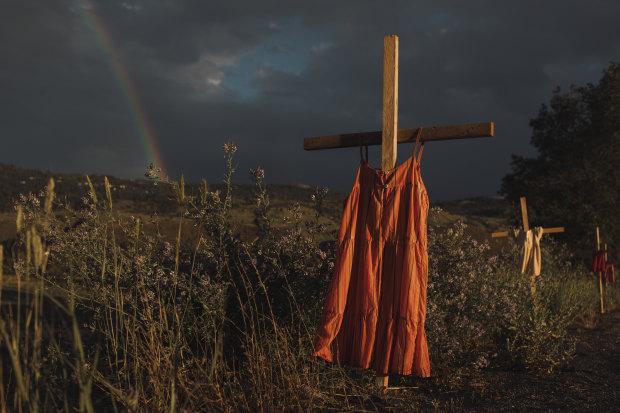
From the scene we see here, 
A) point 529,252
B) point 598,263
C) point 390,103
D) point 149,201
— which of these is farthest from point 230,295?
point 149,201

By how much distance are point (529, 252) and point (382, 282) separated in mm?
5474

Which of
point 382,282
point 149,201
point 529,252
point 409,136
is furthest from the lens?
point 149,201

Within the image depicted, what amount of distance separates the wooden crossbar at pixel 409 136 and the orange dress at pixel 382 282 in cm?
25

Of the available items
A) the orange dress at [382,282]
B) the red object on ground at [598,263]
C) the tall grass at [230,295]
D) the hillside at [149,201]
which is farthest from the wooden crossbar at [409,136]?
the hillside at [149,201]

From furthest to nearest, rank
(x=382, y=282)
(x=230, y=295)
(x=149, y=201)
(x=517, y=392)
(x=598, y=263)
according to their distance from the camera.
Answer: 1. (x=149, y=201)
2. (x=598, y=263)
3. (x=230, y=295)
4. (x=517, y=392)
5. (x=382, y=282)

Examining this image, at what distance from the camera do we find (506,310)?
608 cm

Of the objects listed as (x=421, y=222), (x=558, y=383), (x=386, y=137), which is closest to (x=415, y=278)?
(x=421, y=222)

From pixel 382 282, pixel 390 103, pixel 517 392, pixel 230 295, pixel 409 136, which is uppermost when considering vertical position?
pixel 390 103

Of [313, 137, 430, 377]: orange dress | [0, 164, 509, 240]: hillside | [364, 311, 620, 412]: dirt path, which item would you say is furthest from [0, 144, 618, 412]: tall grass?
[0, 164, 509, 240]: hillside

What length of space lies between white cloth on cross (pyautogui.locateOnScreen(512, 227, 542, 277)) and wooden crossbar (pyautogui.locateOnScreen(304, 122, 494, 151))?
194 inches

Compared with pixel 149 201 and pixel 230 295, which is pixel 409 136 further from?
pixel 149 201

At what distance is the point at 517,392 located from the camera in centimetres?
471

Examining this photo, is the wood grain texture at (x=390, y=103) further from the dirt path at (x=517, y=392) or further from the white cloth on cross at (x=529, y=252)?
the white cloth on cross at (x=529, y=252)

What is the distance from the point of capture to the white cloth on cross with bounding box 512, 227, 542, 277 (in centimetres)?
830
